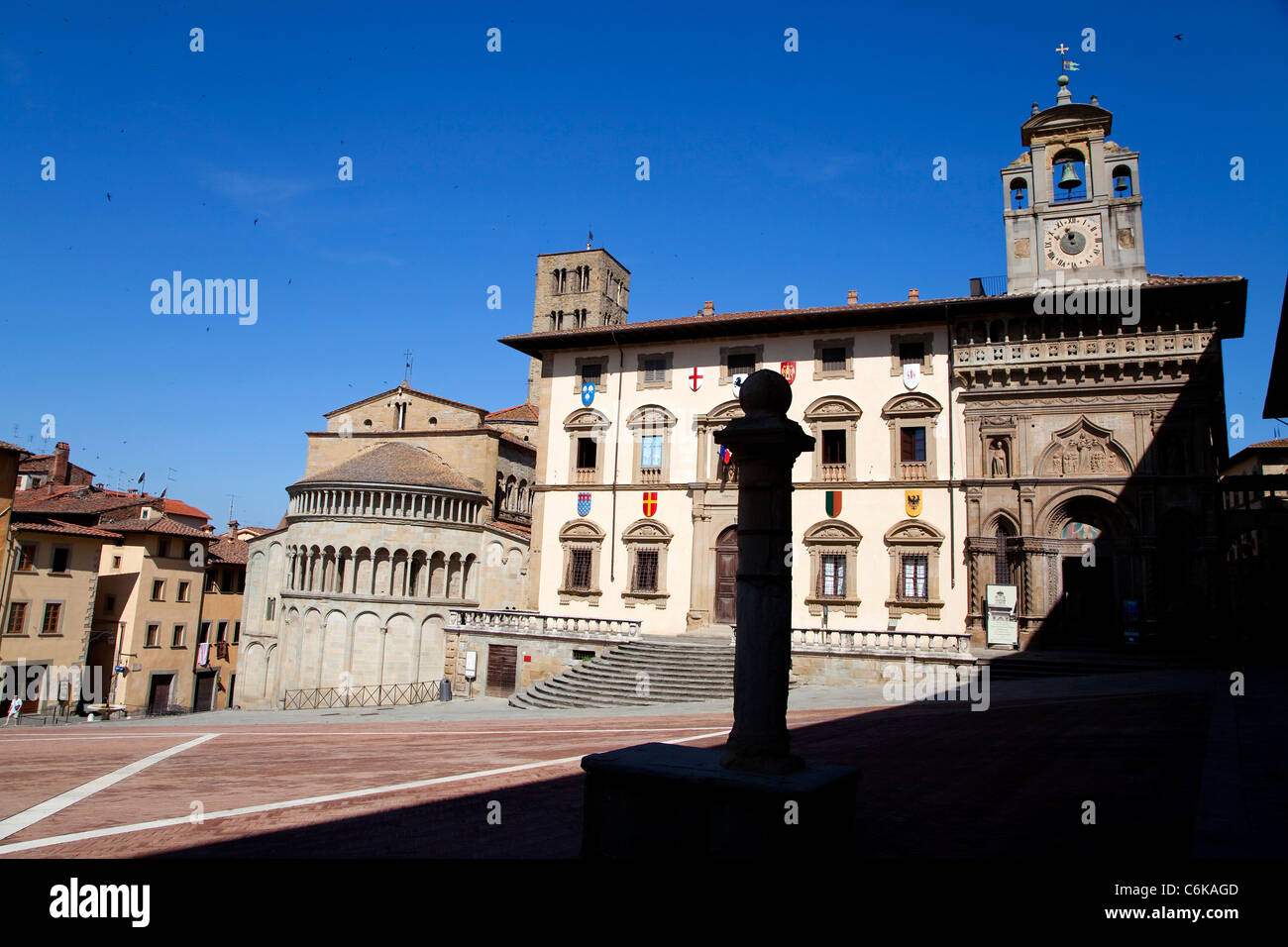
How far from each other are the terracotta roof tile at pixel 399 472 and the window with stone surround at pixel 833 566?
19030 mm

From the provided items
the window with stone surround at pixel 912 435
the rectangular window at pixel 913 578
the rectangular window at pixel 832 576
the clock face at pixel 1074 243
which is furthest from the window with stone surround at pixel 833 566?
the clock face at pixel 1074 243

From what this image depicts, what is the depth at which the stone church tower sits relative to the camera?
76312mm

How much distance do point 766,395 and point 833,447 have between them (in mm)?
22933

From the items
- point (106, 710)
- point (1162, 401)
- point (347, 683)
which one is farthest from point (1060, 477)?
point (106, 710)

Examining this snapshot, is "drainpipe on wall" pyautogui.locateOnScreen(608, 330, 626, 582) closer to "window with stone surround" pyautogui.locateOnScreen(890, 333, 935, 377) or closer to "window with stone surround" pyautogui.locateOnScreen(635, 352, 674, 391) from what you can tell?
"window with stone surround" pyautogui.locateOnScreen(635, 352, 674, 391)

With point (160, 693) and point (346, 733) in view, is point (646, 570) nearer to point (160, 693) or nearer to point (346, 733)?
point (346, 733)

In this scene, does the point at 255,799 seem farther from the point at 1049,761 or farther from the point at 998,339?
the point at 998,339

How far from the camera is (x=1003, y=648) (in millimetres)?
25359

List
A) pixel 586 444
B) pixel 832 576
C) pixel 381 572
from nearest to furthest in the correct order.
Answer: pixel 832 576, pixel 586 444, pixel 381 572

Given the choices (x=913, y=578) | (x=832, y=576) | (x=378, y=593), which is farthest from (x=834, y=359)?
(x=378, y=593)

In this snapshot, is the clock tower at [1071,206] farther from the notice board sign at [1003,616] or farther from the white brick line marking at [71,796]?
the white brick line marking at [71,796]

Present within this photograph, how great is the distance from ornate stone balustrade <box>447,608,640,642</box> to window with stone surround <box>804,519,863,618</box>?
6.52 metres

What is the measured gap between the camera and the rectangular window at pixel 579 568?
32250 mm

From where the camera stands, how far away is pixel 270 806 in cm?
968
